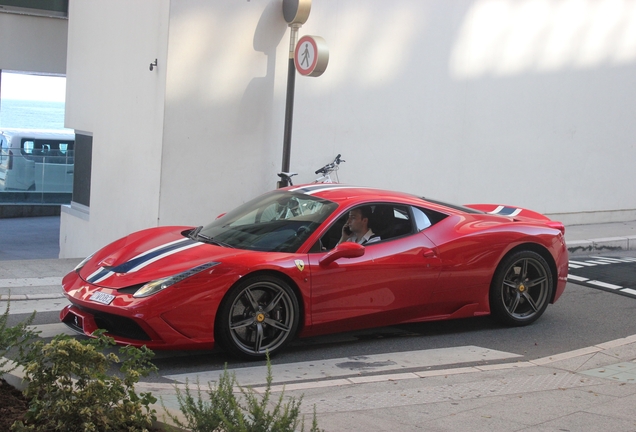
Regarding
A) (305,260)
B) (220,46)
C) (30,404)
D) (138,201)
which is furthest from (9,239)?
(30,404)

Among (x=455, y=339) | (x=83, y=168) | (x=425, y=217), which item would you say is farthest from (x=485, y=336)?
(x=83, y=168)

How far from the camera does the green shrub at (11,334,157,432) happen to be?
144 inches

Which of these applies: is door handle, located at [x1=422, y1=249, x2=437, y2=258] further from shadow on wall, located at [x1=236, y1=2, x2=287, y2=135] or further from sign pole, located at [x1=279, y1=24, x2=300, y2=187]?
shadow on wall, located at [x1=236, y1=2, x2=287, y2=135]

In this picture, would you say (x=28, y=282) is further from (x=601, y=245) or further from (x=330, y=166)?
(x=601, y=245)

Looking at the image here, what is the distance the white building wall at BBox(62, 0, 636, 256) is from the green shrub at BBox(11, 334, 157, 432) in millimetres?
7244

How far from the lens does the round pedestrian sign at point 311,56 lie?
10953mm

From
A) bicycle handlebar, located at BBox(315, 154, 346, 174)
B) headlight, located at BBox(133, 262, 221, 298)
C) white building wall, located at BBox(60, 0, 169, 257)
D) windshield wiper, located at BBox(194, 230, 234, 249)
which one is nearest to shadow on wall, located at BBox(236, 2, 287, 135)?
bicycle handlebar, located at BBox(315, 154, 346, 174)

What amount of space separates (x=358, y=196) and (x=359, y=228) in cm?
33

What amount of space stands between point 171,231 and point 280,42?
214 inches

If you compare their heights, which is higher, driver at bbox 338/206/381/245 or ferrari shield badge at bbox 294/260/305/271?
driver at bbox 338/206/381/245

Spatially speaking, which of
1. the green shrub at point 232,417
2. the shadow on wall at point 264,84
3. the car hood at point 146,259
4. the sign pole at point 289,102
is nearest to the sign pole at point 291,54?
the sign pole at point 289,102

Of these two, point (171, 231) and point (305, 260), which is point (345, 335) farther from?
point (171, 231)

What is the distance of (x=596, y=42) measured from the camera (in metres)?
15.0

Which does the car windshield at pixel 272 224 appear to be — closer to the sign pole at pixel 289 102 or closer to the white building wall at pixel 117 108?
the white building wall at pixel 117 108
